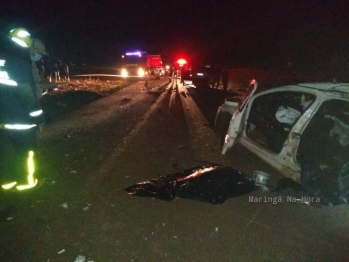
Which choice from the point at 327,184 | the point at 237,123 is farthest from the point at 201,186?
the point at 327,184

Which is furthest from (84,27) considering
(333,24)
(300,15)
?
→ (333,24)

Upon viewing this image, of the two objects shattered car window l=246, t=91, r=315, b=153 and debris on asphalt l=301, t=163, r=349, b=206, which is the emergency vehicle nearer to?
shattered car window l=246, t=91, r=315, b=153

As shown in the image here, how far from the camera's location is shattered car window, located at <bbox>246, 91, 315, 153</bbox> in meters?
5.40

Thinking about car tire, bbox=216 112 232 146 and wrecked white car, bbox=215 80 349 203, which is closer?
wrecked white car, bbox=215 80 349 203

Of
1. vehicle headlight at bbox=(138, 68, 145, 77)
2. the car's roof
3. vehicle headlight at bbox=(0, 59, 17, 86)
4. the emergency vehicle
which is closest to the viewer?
vehicle headlight at bbox=(0, 59, 17, 86)

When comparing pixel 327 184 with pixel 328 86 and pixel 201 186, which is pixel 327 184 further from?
pixel 201 186

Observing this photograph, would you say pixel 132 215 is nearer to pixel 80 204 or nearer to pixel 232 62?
pixel 80 204

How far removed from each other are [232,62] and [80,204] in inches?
1502

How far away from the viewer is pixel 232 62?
40094mm

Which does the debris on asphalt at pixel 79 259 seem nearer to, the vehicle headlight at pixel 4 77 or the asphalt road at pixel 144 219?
the asphalt road at pixel 144 219

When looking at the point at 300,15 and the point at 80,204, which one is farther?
the point at 300,15

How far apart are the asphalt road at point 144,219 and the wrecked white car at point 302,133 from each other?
32cm

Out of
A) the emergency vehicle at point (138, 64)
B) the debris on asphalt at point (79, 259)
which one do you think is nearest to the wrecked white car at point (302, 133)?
the debris on asphalt at point (79, 259)

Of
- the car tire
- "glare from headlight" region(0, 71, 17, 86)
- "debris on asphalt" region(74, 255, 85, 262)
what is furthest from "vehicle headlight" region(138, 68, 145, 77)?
"debris on asphalt" region(74, 255, 85, 262)
